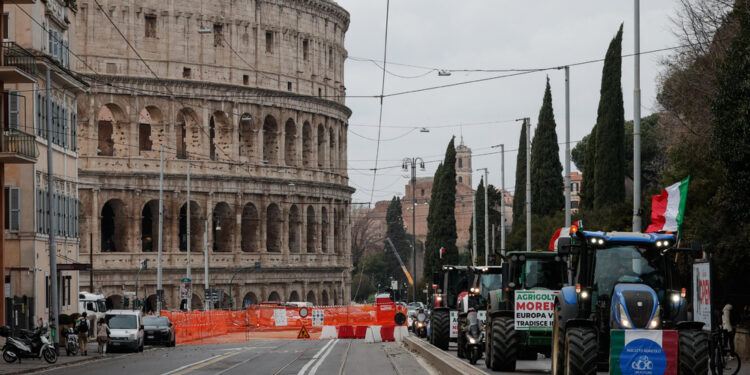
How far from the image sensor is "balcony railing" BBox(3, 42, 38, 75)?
3678cm

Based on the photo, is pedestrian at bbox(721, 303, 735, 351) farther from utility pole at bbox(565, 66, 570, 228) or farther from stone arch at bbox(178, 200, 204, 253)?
stone arch at bbox(178, 200, 204, 253)

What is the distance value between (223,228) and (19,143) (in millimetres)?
50894

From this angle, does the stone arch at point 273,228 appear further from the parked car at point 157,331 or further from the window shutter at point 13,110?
the window shutter at point 13,110

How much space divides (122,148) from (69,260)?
1351 inches

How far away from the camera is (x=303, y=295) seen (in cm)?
9088

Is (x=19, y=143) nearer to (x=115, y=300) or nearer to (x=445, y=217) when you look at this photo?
(x=115, y=300)

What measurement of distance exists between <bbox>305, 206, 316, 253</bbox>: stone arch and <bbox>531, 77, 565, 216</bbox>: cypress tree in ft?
111

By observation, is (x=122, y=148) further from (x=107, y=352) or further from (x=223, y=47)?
(x=107, y=352)

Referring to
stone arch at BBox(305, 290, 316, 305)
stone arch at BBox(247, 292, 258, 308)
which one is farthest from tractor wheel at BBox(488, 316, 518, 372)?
stone arch at BBox(305, 290, 316, 305)

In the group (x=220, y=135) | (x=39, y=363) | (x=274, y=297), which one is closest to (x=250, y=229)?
(x=274, y=297)

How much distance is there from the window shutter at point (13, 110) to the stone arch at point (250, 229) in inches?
1978

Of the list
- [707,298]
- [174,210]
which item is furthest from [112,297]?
[707,298]

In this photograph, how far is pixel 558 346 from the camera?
673 inches

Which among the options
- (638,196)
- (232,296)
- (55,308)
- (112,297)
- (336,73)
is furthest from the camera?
(336,73)
